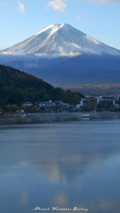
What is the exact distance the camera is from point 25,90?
46562mm

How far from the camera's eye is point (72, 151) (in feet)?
30.4

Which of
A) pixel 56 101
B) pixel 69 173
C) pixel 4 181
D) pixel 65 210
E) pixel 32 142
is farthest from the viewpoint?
pixel 56 101

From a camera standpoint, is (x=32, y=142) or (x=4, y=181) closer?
(x=4, y=181)

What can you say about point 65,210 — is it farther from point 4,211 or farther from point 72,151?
point 72,151

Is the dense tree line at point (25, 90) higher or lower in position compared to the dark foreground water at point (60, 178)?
higher

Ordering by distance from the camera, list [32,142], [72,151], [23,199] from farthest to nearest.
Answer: [32,142]
[72,151]
[23,199]

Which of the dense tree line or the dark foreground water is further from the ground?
the dense tree line

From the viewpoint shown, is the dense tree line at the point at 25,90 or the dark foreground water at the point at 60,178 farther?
the dense tree line at the point at 25,90

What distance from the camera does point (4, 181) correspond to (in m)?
5.99

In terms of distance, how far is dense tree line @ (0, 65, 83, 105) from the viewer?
41438 mm

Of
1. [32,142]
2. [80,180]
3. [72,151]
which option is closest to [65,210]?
[80,180]

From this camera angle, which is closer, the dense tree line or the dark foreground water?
the dark foreground water

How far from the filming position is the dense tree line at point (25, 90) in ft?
136

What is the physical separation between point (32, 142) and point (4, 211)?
6644 mm
